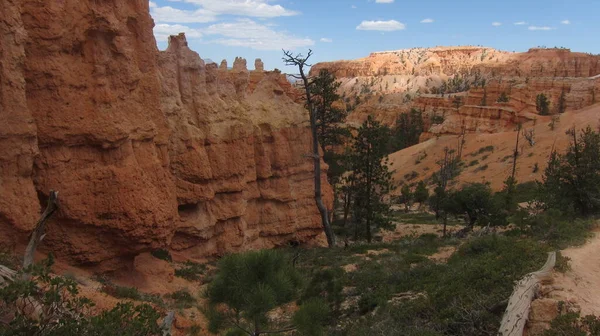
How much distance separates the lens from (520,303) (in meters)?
7.23

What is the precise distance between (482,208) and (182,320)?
1857 centimetres

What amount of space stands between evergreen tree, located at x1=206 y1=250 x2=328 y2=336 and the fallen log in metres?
3.00

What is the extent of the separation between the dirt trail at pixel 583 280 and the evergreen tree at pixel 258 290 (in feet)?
15.2

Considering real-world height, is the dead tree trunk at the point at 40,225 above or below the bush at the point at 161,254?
above

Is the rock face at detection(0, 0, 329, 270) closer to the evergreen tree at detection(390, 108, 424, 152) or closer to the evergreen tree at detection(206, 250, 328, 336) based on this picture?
the evergreen tree at detection(206, 250, 328, 336)

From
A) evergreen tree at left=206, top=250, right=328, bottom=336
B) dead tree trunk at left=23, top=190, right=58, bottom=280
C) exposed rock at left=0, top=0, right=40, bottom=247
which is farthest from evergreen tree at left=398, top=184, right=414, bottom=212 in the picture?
dead tree trunk at left=23, top=190, right=58, bottom=280

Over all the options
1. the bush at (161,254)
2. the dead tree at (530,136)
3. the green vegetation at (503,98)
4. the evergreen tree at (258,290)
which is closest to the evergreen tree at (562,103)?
the green vegetation at (503,98)

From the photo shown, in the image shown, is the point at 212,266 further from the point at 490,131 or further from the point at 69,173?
the point at 490,131

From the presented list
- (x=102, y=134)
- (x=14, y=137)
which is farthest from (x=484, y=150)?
(x=14, y=137)

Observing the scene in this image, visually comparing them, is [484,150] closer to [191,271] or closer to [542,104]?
[542,104]

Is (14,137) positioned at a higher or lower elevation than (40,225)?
higher

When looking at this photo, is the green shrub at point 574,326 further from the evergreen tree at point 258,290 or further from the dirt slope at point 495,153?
the dirt slope at point 495,153

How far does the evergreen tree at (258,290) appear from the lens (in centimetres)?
Answer: 568

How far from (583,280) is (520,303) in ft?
6.98
